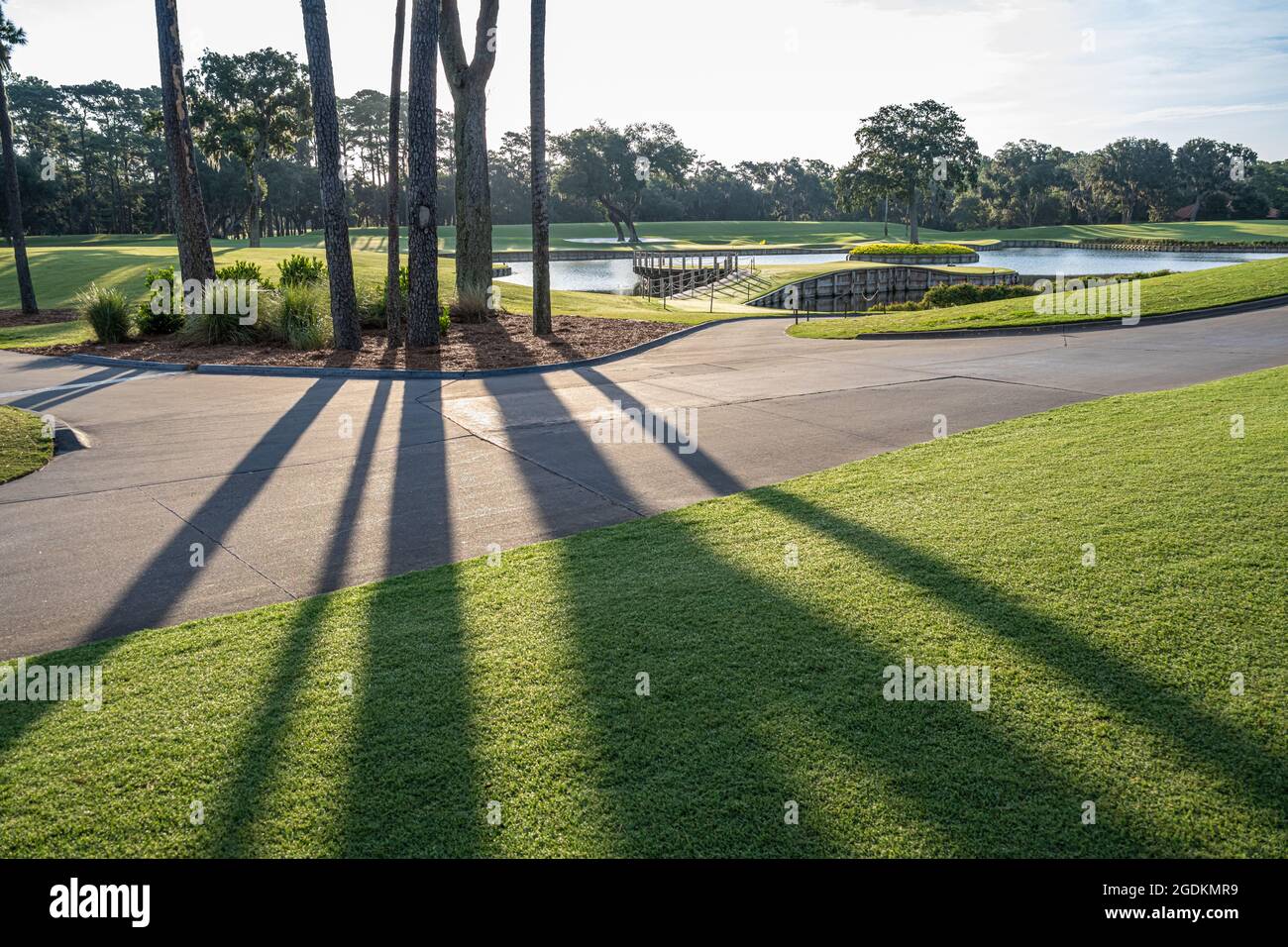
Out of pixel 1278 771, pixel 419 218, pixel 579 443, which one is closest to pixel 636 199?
pixel 419 218

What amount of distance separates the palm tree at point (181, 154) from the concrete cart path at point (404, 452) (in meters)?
4.31

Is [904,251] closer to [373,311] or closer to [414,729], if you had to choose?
[373,311]

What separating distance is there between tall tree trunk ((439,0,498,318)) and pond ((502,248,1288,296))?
82.8 ft

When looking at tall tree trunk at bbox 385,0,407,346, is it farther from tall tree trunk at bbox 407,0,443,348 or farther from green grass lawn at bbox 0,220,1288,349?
green grass lawn at bbox 0,220,1288,349

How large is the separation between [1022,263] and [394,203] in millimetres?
59230

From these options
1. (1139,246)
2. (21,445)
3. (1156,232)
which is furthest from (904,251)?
(21,445)

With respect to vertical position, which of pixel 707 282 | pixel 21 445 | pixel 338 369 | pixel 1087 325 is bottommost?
pixel 21 445

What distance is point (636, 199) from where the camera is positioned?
3706 inches

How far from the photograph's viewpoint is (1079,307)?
1988 cm

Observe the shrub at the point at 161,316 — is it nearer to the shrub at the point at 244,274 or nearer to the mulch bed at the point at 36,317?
the shrub at the point at 244,274

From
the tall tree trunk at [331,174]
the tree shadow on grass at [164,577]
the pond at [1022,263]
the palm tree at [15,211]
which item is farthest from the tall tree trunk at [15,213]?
the pond at [1022,263]
